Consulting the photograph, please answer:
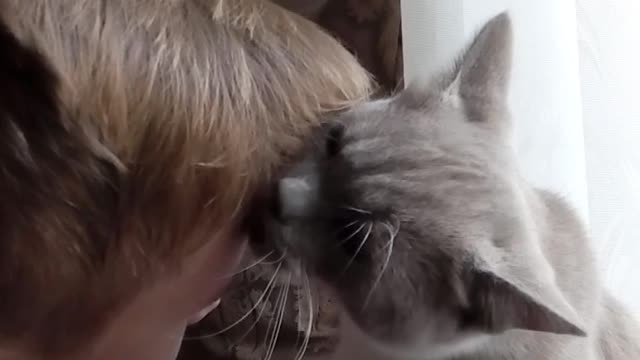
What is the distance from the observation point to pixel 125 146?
0.67 meters

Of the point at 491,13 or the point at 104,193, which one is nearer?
the point at 104,193

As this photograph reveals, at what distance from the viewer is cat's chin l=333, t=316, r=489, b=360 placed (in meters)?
0.83

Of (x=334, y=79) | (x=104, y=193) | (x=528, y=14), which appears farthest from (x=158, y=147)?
(x=528, y=14)

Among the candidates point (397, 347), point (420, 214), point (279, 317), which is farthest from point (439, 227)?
point (279, 317)

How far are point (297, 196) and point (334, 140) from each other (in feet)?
0.23

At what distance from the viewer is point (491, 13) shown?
0.83m

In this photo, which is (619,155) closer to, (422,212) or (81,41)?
(422,212)

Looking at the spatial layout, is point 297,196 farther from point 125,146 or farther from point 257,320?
point 257,320

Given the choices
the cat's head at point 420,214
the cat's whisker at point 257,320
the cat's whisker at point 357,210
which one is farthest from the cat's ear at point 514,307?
the cat's whisker at point 257,320

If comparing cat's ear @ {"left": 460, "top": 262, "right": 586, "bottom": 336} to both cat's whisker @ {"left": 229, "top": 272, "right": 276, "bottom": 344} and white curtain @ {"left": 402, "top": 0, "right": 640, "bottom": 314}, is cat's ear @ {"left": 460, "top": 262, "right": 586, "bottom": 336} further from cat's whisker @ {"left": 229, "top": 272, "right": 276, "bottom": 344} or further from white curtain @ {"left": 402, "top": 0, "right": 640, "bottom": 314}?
cat's whisker @ {"left": 229, "top": 272, "right": 276, "bottom": 344}

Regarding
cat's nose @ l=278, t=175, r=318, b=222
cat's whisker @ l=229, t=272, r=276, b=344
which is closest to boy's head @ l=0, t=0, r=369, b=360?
cat's nose @ l=278, t=175, r=318, b=222

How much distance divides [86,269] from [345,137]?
26cm

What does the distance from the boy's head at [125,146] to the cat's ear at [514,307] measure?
191 millimetres

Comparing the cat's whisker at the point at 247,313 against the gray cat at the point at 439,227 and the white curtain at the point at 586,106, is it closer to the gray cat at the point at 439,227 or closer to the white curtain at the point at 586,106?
the gray cat at the point at 439,227
